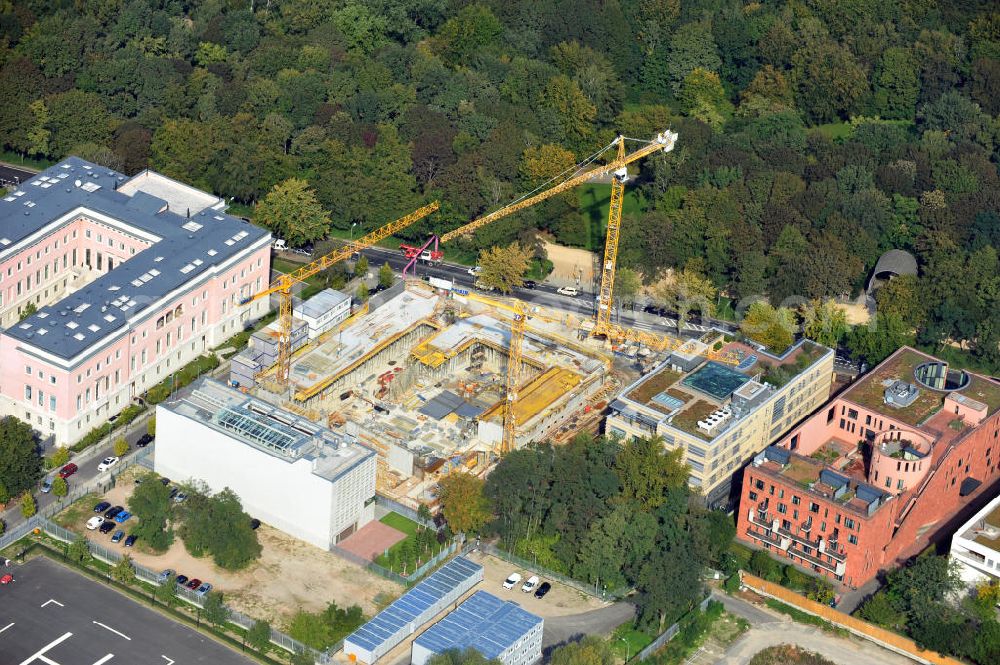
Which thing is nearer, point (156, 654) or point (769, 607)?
point (156, 654)

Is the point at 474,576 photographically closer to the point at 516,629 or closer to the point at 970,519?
the point at 516,629

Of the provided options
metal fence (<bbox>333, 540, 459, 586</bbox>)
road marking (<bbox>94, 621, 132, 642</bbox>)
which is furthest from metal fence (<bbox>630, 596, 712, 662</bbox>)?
road marking (<bbox>94, 621, 132, 642</bbox>)

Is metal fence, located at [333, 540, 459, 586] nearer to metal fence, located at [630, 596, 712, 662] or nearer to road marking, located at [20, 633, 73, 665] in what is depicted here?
metal fence, located at [630, 596, 712, 662]

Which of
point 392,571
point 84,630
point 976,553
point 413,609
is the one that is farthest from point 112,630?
point 976,553

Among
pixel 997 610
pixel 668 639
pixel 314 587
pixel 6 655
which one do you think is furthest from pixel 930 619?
pixel 6 655

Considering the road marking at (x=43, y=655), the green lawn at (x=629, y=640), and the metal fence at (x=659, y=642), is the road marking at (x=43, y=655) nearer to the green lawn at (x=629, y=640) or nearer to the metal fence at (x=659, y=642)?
the green lawn at (x=629, y=640)

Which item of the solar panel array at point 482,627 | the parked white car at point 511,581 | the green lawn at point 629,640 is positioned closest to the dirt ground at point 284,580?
the solar panel array at point 482,627

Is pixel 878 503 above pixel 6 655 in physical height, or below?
above
